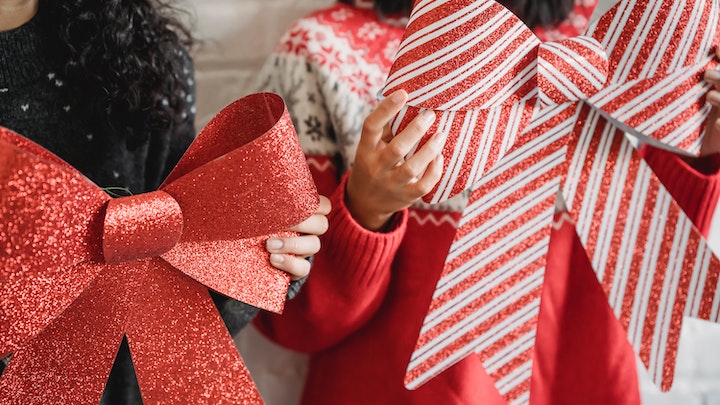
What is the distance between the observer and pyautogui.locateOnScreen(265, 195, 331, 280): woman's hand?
0.46m

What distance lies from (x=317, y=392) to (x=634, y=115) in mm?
443

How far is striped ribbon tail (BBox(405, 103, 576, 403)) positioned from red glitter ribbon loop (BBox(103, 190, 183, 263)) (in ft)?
0.65

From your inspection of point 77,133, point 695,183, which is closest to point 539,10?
point 695,183

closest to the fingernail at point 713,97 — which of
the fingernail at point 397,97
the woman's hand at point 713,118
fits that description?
the woman's hand at point 713,118

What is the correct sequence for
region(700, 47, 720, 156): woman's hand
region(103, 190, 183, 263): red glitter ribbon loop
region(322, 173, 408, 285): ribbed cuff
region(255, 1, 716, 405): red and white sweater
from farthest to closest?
region(255, 1, 716, 405): red and white sweater → region(322, 173, 408, 285): ribbed cuff → region(700, 47, 720, 156): woman's hand → region(103, 190, 183, 263): red glitter ribbon loop

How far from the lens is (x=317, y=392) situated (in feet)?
2.42

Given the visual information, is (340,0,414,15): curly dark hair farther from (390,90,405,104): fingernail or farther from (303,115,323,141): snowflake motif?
(390,90,405,104): fingernail

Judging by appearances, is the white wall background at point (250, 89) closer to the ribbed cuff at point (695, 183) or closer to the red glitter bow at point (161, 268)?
the ribbed cuff at point (695, 183)

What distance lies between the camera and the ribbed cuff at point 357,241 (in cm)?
58

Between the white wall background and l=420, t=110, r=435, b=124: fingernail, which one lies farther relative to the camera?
the white wall background

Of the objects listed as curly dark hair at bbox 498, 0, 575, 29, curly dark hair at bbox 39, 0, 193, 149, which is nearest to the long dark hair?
curly dark hair at bbox 498, 0, 575, 29

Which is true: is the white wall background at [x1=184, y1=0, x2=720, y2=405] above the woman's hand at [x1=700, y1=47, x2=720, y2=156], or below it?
below

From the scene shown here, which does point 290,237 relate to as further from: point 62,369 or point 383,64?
point 383,64

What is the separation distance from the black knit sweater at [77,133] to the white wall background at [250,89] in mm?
109
